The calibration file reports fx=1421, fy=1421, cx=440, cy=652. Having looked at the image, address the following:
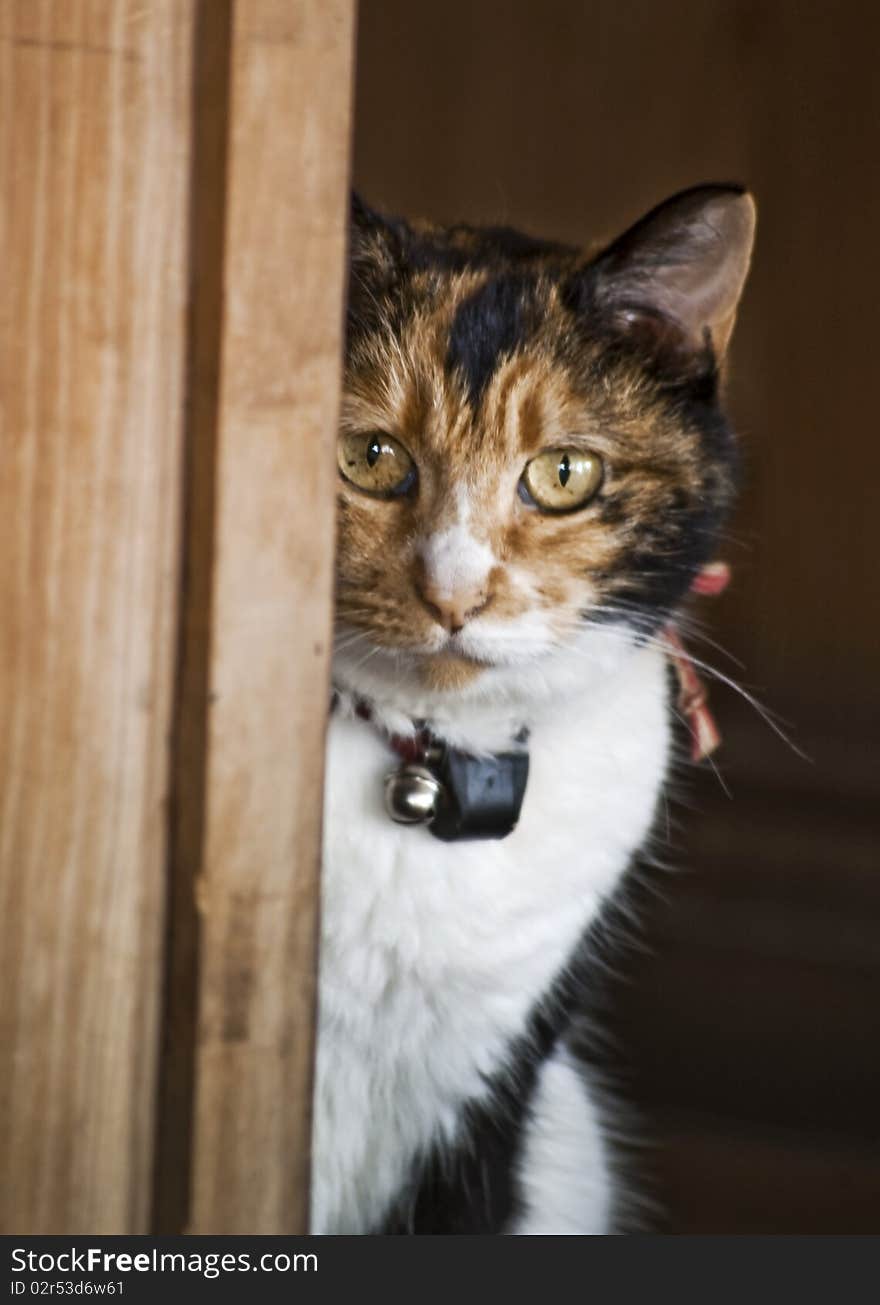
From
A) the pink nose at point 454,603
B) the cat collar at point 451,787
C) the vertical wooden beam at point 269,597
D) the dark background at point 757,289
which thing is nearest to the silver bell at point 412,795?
the cat collar at point 451,787

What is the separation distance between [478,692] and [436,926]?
0.19 m

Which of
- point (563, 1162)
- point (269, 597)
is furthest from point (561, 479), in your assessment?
point (563, 1162)

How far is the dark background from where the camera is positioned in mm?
2438

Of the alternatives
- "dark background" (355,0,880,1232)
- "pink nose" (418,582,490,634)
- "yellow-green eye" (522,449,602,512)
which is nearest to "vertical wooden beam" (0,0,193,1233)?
"pink nose" (418,582,490,634)

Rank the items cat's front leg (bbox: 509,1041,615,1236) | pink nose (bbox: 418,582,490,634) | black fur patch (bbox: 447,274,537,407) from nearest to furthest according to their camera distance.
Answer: pink nose (bbox: 418,582,490,634), black fur patch (bbox: 447,274,537,407), cat's front leg (bbox: 509,1041,615,1236)

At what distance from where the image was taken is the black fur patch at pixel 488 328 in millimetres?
1123

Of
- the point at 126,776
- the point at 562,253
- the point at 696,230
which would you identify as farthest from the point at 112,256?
the point at 562,253

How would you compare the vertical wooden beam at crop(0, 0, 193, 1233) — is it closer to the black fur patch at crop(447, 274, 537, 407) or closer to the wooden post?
the wooden post

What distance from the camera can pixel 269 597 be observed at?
686 millimetres

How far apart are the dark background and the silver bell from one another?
1.28 metres

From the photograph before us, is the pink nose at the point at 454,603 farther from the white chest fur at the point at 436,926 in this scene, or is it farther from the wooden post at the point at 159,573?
the wooden post at the point at 159,573

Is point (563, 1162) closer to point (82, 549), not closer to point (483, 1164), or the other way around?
point (483, 1164)

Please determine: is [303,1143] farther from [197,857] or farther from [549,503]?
[549,503]

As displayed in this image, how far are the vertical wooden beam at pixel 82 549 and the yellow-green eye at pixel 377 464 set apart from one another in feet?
1.42
